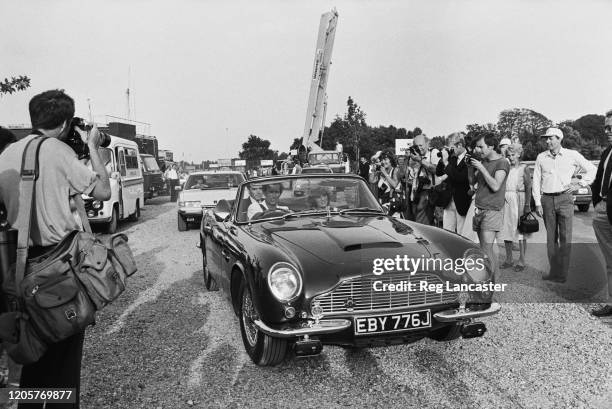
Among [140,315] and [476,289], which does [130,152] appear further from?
[476,289]

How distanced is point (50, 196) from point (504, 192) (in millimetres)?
Answer: 4549

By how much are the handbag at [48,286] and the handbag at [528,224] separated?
5.41m

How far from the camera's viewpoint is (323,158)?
888 inches

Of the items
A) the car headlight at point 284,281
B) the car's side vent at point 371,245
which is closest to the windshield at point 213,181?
the car's side vent at point 371,245

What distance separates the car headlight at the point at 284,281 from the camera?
125 inches

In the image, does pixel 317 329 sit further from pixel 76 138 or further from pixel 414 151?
pixel 414 151

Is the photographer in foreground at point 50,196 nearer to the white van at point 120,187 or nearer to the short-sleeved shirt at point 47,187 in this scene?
the short-sleeved shirt at point 47,187

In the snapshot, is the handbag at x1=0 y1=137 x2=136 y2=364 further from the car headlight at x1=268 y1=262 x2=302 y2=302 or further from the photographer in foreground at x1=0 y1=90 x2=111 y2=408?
the car headlight at x1=268 y1=262 x2=302 y2=302

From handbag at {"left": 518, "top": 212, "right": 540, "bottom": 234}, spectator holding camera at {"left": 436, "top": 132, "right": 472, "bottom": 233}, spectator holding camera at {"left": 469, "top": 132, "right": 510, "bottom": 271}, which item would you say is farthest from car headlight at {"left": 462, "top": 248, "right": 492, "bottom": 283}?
handbag at {"left": 518, "top": 212, "right": 540, "bottom": 234}

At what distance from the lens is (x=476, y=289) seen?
3.53m

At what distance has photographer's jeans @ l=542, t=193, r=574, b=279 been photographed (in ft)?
19.1

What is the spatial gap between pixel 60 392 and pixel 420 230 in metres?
2.85

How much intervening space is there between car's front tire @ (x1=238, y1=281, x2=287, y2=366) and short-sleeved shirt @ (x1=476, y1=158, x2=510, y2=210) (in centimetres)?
298

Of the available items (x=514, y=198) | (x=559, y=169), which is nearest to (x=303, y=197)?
(x=559, y=169)
